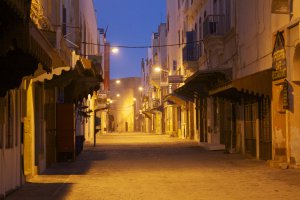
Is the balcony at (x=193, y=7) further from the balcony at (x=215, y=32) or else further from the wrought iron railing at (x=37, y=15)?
the wrought iron railing at (x=37, y=15)

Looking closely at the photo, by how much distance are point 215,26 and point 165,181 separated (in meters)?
14.4

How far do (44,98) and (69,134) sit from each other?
264cm

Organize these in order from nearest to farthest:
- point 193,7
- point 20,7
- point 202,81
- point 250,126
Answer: point 20,7 < point 250,126 < point 202,81 < point 193,7

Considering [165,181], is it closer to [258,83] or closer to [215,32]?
[258,83]

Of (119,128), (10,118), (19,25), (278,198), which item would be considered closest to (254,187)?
(278,198)

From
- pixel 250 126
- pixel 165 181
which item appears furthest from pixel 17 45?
pixel 250 126

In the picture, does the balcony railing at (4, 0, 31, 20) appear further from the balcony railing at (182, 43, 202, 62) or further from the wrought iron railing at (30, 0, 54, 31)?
the balcony railing at (182, 43, 202, 62)

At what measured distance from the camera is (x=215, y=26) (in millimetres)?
27219

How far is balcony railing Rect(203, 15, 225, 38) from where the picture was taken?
26.9 metres

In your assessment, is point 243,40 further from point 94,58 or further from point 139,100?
point 139,100

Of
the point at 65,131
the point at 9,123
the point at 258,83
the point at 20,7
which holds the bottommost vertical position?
the point at 65,131

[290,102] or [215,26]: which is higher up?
[215,26]

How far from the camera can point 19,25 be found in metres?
7.41

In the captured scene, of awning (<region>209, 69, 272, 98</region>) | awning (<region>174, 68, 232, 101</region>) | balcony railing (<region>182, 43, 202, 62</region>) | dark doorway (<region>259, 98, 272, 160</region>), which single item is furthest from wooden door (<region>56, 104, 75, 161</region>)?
balcony railing (<region>182, 43, 202, 62</region>)
